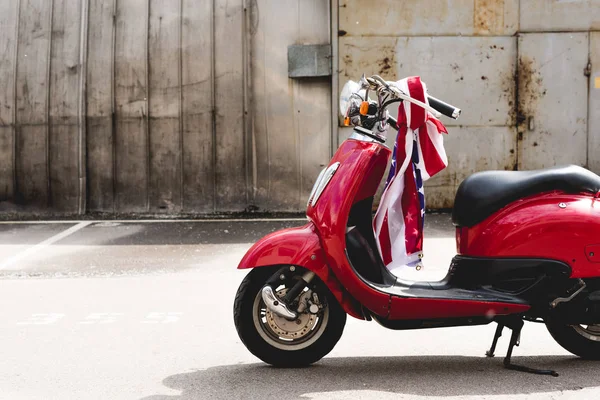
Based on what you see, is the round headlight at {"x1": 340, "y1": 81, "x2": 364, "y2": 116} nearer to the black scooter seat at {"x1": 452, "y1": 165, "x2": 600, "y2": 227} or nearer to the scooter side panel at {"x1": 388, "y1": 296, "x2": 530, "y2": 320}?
the black scooter seat at {"x1": 452, "y1": 165, "x2": 600, "y2": 227}

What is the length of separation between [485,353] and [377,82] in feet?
5.36

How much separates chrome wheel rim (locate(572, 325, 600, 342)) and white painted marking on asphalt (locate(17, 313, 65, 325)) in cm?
333

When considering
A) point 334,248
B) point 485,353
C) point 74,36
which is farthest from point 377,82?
point 74,36

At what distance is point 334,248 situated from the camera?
4793 mm

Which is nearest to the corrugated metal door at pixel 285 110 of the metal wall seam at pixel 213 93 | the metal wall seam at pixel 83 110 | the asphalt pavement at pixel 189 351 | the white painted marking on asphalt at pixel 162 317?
the metal wall seam at pixel 213 93

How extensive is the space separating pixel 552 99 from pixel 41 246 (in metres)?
6.40

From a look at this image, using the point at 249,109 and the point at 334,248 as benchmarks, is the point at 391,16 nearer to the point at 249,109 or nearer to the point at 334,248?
the point at 249,109

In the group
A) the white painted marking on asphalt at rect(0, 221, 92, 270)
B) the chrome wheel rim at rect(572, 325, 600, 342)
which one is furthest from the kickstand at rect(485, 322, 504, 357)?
the white painted marking on asphalt at rect(0, 221, 92, 270)

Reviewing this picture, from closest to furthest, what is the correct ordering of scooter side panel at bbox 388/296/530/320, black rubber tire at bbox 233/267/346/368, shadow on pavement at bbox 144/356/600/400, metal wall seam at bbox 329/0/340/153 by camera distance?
shadow on pavement at bbox 144/356/600/400, scooter side panel at bbox 388/296/530/320, black rubber tire at bbox 233/267/346/368, metal wall seam at bbox 329/0/340/153

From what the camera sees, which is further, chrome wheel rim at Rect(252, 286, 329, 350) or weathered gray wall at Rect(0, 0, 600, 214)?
weathered gray wall at Rect(0, 0, 600, 214)

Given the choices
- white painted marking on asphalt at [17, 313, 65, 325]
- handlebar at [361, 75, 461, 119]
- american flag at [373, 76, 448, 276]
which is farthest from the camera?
white painted marking on asphalt at [17, 313, 65, 325]

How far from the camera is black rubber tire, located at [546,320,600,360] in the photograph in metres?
4.96

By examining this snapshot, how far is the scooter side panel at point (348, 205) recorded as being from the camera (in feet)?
15.6

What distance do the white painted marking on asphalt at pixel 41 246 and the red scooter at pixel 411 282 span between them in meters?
4.43
